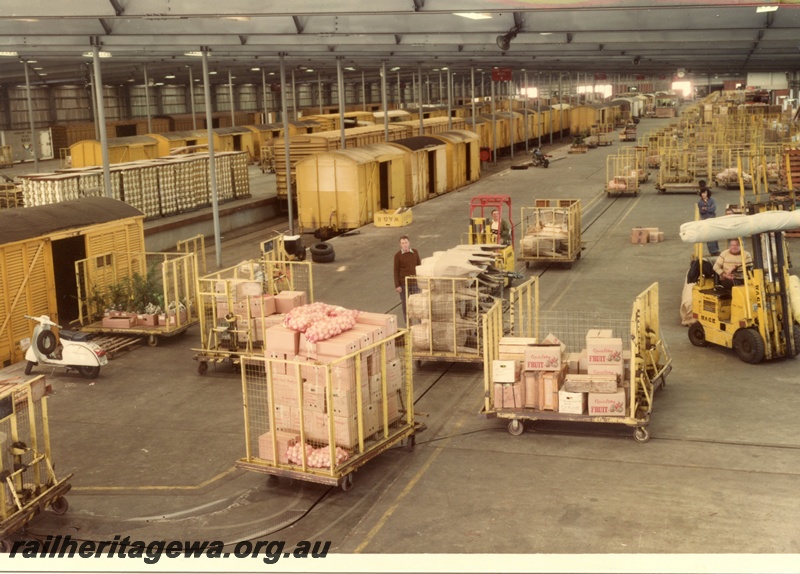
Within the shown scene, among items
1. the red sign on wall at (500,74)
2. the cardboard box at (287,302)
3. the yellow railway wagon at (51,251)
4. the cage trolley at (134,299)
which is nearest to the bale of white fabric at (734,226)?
the cardboard box at (287,302)

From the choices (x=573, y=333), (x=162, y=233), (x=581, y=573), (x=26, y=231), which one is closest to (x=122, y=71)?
(x=162, y=233)

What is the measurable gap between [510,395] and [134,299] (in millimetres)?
8780

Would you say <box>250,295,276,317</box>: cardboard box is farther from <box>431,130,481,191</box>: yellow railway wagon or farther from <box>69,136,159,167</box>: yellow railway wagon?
<box>69,136,159,167</box>: yellow railway wagon

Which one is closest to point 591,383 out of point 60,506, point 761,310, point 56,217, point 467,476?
point 467,476

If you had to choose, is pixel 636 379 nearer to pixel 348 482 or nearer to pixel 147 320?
pixel 348 482

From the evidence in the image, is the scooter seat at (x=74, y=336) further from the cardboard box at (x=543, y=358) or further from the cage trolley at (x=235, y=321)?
the cardboard box at (x=543, y=358)

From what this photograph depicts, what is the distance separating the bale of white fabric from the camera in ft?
42.5

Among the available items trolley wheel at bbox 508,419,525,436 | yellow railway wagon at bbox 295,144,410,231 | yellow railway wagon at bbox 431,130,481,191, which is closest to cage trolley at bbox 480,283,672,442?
trolley wheel at bbox 508,419,525,436

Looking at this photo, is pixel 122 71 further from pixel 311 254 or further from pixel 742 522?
pixel 742 522

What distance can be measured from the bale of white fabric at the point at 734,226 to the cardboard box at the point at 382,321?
4.46 meters

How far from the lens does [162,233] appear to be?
29.2m

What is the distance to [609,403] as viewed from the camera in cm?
1150

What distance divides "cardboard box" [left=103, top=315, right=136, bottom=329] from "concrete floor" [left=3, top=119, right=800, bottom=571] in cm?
97

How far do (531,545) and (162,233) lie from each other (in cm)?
2262
